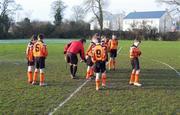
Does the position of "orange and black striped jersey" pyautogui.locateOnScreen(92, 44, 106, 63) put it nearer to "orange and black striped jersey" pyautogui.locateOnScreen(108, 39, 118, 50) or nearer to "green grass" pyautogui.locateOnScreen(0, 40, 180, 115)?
"green grass" pyautogui.locateOnScreen(0, 40, 180, 115)

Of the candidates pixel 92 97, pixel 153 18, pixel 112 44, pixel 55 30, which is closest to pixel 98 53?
pixel 92 97

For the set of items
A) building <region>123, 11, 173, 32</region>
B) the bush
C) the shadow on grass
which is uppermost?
building <region>123, 11, 173, 32</region>

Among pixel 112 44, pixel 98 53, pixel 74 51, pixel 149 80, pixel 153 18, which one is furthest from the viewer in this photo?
pixel 153 18

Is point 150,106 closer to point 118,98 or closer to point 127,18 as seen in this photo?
point 118,98

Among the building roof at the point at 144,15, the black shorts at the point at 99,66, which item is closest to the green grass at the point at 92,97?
the black shorts at the point at 99,66

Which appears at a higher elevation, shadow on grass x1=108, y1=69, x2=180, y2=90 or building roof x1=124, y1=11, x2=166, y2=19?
building roof x1=124, y1=11, x2=166, y2=19

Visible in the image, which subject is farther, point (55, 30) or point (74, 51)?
point (55, 30)

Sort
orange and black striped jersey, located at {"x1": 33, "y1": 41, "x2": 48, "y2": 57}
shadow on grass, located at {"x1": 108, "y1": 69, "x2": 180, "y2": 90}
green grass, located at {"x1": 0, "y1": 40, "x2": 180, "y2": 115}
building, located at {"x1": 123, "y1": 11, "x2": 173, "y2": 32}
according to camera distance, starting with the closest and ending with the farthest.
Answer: green grass, located at {"x1": 0, "y1": 40, "x2": 180, "y2": 115} → shadow on grass, located at {"x1": 108, "y1": 69, "x2": 180, "y2": 90} → orange and black striped jersey, located at {"x1": 33, "y1": 41, "x2": 48, "y2": 57} → building, located at {"x1": 123, "y1": 11, "x2": 173, "y2": 32}

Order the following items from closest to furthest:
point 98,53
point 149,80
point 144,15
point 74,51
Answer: point 98,53
point 149,80
point 74,51
point 144,15

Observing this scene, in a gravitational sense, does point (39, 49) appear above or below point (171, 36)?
above

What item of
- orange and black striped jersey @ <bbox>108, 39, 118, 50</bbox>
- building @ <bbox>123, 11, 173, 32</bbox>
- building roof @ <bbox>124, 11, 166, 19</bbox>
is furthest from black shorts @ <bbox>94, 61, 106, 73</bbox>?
building roof @ <bbox>124, 11, 166, 19</bbox>

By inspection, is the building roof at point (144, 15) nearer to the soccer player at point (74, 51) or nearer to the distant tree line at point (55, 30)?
the distant tree line at point (55, 30)

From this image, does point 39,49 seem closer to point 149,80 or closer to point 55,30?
point 149,80

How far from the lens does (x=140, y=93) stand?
1286cm
